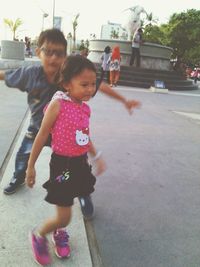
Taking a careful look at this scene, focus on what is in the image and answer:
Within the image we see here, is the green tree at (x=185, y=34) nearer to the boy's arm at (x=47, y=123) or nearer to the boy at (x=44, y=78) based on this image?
the boy at (x=44, y=78)

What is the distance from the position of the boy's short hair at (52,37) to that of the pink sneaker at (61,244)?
134 centimetres

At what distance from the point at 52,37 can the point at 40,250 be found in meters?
1.47

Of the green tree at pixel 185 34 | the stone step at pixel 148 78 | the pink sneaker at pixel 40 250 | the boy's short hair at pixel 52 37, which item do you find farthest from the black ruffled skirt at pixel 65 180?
the green tree at pixel 185 34

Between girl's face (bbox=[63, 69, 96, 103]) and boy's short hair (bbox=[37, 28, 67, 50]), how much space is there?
0.57 meters

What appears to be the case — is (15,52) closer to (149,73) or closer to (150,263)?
(149,73)

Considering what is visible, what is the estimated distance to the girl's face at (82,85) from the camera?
1.92 metres

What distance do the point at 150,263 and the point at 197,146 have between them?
3438mm

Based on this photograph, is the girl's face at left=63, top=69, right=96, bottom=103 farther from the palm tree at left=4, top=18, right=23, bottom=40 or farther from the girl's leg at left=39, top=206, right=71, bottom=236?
the palm tree at left=4, top=18, right=23, bottom=40

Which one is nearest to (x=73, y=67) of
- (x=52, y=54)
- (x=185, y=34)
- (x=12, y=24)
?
(x=52, y=54)

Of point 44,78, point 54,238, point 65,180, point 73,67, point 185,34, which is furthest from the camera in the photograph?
point 185,34

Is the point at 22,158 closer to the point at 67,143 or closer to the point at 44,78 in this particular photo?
the point at 44,78

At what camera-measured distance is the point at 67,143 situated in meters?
2.01

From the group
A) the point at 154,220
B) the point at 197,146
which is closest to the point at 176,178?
the point at 154,220

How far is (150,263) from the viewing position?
2.24 m
